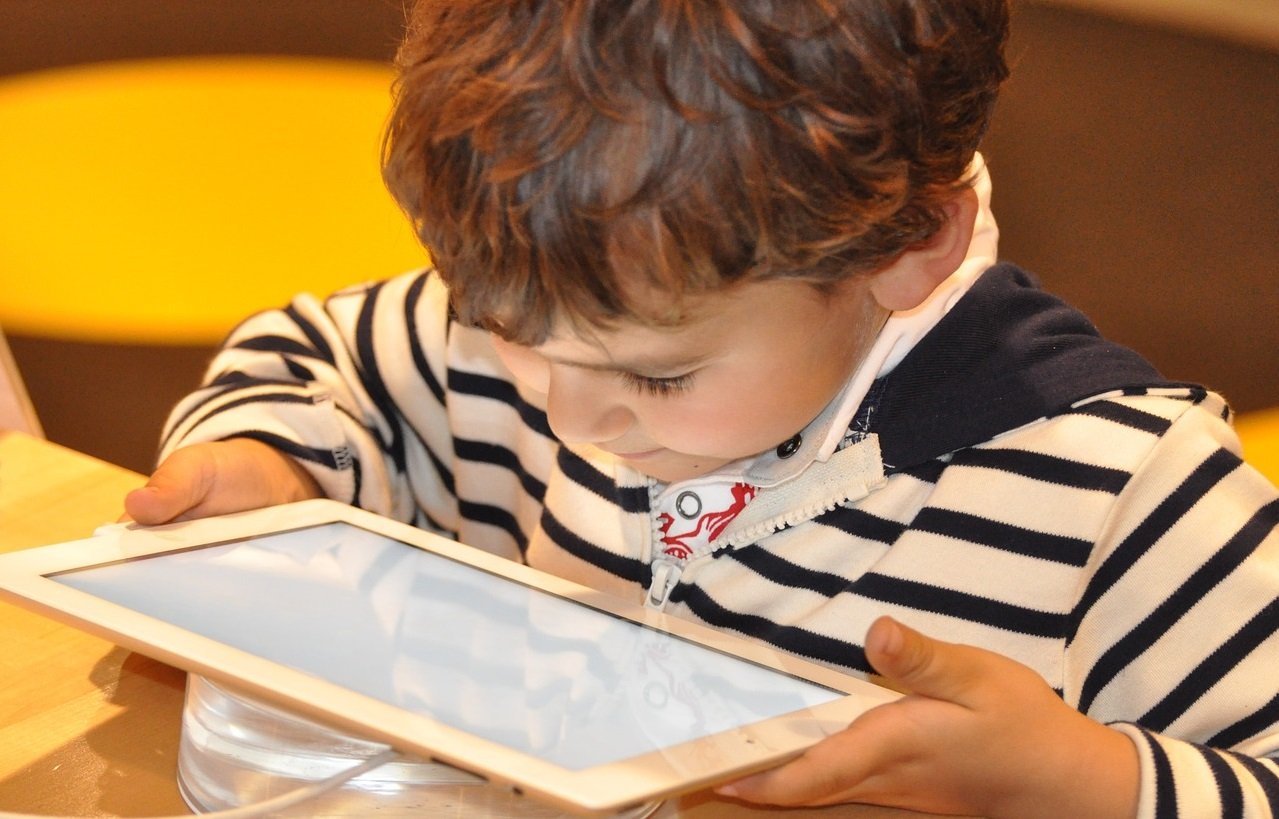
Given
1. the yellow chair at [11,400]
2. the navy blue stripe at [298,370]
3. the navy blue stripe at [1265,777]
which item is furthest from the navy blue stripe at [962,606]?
the yellow chair at [11,400]

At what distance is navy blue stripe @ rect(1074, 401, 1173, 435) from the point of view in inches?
24.3

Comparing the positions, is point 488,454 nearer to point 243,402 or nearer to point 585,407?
point 243,402

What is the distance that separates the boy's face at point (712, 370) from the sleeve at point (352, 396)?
20cm

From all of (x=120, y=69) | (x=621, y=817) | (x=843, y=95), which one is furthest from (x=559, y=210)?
(x=120, y=69)

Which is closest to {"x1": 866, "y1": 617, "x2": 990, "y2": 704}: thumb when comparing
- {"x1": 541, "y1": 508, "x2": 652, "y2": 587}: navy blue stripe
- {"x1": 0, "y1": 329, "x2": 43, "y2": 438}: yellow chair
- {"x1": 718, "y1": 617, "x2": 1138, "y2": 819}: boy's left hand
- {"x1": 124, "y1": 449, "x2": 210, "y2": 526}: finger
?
{"x1": 718, "y1": 617, "x2": 1138, "y2": 819}: boy's left hand

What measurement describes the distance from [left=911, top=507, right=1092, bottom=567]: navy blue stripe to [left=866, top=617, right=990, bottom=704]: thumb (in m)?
0.13

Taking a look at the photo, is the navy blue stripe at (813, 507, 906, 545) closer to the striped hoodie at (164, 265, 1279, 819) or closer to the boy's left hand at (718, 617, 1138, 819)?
the striped hoodie at (164, 265, 1279, 819)

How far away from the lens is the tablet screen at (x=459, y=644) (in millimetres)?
456

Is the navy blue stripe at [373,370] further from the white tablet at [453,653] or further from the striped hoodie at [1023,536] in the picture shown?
the white tablet at [453,653]

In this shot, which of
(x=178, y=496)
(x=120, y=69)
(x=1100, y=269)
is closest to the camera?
(x=178, y=496)

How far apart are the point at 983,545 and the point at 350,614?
0.98ft

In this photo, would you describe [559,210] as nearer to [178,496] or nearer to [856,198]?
[856,198]

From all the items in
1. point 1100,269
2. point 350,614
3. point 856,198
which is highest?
point 856,198

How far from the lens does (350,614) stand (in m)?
0.53
